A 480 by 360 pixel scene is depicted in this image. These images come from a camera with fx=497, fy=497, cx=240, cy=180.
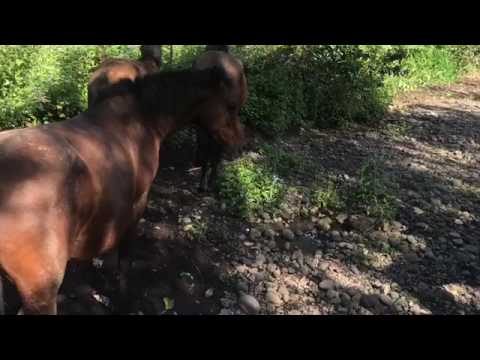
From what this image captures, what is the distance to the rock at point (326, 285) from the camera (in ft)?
13.7

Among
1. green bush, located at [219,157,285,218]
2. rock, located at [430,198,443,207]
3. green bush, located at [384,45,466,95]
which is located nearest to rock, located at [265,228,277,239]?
green bush, located at [219,157,285,218]

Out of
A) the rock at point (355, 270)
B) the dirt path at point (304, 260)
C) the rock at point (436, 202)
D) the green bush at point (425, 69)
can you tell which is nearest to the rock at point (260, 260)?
the dirt path at point (304, 260)

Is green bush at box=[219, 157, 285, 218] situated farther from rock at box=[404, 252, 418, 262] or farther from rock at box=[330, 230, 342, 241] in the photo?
rock at box=[404, 252, 418, 262]

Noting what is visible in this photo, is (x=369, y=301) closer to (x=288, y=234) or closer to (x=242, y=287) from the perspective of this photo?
(x=242, y=287)

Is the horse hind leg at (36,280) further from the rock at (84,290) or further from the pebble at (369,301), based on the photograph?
the pebble at (369,301)

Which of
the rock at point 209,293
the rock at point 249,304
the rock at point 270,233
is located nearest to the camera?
the rock at point 249,304

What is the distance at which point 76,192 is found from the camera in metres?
2.60

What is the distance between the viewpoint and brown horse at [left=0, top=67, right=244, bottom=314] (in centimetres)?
230

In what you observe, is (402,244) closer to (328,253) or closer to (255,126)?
→ (328,253)

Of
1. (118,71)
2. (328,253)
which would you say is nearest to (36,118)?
(118,71)

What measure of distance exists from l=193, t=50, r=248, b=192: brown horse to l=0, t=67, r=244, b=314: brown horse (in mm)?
1014

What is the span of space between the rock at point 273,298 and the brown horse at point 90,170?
4.02 feet

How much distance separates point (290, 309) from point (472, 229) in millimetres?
2594

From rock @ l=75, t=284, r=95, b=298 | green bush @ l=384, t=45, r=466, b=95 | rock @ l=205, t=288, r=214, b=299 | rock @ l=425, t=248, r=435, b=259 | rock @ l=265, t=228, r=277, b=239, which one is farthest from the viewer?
green bush @ l=384, t=45, r=466, b=95
